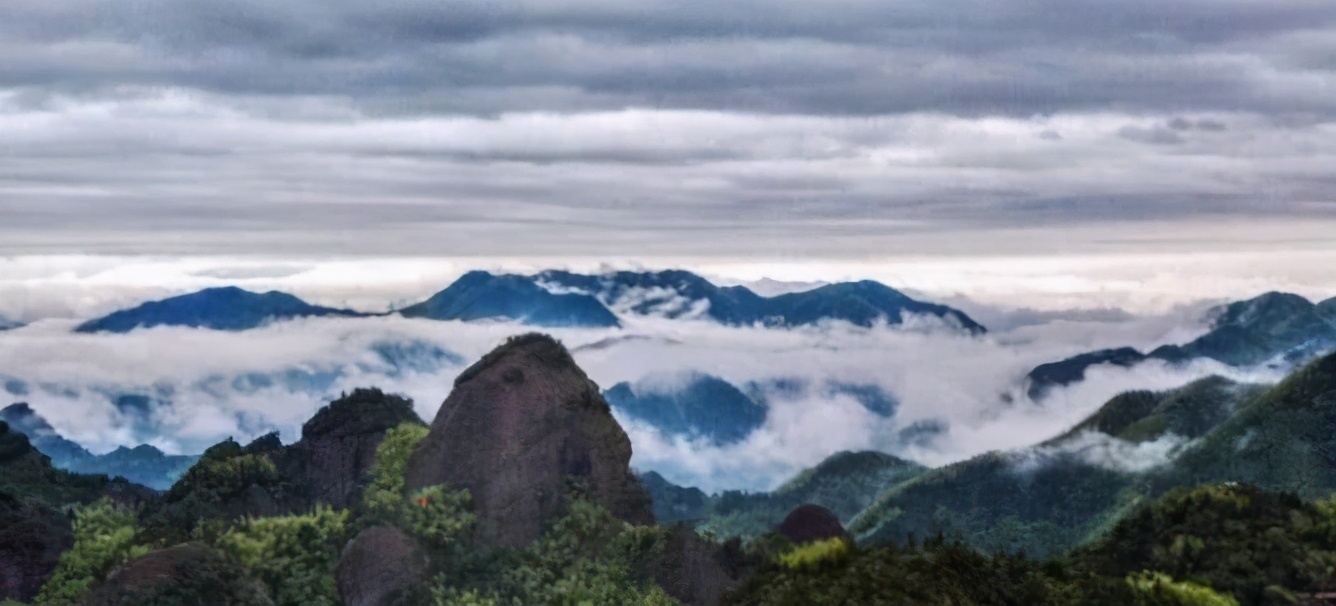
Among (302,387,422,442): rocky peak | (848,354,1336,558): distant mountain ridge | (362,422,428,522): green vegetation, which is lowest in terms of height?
(848,354,1336,558): distant mountain ridge

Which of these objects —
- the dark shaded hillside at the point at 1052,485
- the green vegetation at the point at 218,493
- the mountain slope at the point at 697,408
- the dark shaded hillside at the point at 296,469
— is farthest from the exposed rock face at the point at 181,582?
the mountain slope at the point at 697,408

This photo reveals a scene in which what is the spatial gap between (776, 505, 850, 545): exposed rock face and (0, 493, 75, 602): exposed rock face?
851 inches

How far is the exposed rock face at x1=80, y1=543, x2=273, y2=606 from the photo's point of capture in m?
46.6

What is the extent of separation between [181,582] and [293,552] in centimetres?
645

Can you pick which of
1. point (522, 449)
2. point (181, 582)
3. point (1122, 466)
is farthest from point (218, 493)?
point (1122, 466)

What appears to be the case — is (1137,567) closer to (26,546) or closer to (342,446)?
(342,446)

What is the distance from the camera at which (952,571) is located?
130 ft

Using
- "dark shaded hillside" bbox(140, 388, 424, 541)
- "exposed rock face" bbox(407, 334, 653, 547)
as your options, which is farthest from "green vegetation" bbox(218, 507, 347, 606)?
"dark shaded hillside" bbox(140, 388, 424, 541)

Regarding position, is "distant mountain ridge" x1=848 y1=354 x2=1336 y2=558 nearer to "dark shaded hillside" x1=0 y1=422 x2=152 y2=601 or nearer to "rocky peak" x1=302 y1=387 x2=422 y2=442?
"rocky peak" x1=302 y1=387 x2=422 y2=442

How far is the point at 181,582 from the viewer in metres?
47.5

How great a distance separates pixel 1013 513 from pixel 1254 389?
15424 mm

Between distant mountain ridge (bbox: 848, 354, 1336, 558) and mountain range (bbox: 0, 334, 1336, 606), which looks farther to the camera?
distant mountain ridge (bbox: 848, 354, 1336, 558)

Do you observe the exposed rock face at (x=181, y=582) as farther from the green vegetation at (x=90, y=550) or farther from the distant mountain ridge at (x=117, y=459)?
the distant mountain ridge at (x=117, y=459)

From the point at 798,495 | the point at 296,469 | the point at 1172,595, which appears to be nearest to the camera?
the point at 1172,595
